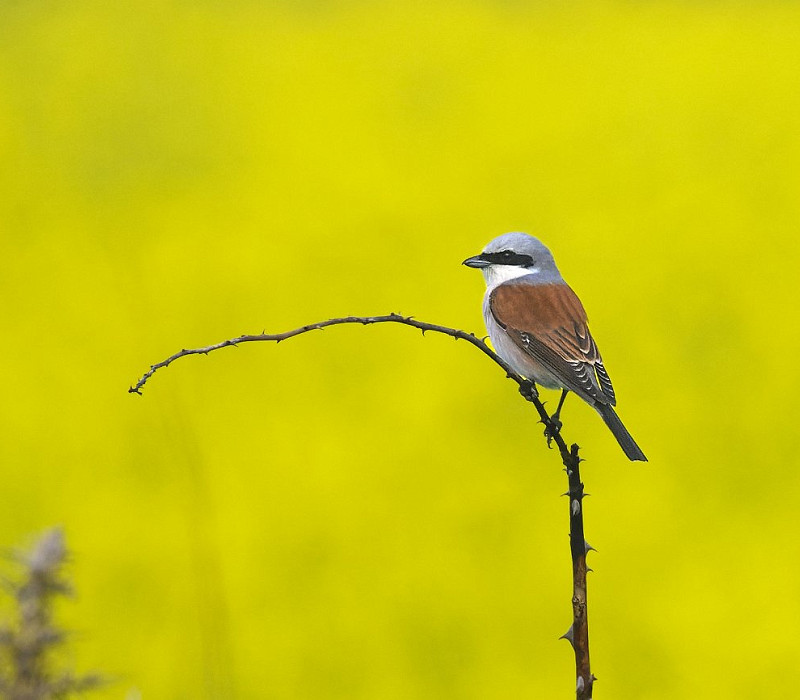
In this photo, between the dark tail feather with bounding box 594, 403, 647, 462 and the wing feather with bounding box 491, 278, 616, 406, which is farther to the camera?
the wing feather with bounding box 491, 278, 616, 406

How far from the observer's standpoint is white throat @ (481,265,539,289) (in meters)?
3.33

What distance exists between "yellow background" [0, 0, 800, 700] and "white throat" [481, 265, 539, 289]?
36.7 inches

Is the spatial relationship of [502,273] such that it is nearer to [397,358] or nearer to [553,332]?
[553,332]

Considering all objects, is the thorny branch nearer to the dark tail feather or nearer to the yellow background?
the yellow background

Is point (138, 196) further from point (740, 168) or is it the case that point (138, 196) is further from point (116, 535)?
point (740, 168)

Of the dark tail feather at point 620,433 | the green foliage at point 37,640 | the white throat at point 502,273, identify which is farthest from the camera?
the white throat at point 502,273

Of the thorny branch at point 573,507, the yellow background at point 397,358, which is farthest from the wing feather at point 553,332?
the thorny branch at point 573,507

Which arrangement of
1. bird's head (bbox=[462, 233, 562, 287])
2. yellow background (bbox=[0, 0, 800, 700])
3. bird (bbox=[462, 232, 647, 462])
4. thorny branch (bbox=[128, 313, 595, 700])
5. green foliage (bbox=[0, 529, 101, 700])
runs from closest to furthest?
green foliage (bbox=[0, 529, 101, 700]) < thorny branch (bbox=[128, 313, 595, 700]) < bird's head (bbox=[462, 233, 562, 287]) < bird (bbox=[462, 232, 647, 462]) < yellow background (bbox=[0, 0, 800, 700])

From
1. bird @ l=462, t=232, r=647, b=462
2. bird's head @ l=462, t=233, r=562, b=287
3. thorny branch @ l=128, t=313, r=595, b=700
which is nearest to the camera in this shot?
thorny branch @ l=128, t=313, r=595, b=700

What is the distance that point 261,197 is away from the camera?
923 cm

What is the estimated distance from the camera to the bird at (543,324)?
3.20 m

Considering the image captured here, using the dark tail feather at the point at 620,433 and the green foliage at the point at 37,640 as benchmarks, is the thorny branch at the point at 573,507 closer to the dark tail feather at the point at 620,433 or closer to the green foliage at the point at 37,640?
the green foliage at the point at 37,640

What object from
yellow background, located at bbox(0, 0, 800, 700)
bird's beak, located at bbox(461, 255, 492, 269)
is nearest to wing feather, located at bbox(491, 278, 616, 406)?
bird's beak, located at bbox(461, 255, 492, 269)

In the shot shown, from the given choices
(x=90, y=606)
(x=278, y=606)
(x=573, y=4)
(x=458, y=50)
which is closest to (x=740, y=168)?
Answer: (x=458, y=50)
